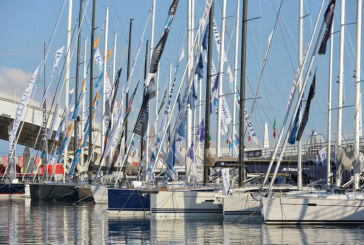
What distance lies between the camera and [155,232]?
27781 mm

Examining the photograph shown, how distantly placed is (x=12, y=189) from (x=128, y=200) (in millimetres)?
25302

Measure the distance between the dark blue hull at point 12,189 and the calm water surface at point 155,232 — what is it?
73.9ft

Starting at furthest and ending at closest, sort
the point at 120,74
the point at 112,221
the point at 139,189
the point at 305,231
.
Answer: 1. the point at 120,74
2. the point at 139,189
3. the point at 112,221
4. the point at 305,231

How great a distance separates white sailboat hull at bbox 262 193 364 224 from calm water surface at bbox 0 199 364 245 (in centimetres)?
38

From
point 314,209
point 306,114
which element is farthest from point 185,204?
point 306,114

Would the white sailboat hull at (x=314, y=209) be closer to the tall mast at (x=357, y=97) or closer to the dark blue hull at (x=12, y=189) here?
the tall mast at (x=357, y=97)

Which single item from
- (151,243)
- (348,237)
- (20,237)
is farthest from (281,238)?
(20,237)

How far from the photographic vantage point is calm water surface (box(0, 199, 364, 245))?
24609 millimetres

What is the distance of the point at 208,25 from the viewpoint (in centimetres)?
3759

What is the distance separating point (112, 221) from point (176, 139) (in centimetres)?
505

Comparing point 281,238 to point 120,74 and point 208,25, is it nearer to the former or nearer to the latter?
point 208,25

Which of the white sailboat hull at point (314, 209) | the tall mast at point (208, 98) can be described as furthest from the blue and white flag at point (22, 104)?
the white sailboat hull at point (314, 209)

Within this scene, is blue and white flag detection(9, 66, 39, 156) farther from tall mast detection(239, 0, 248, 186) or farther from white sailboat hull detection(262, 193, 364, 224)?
white sailboat hull detection(262, 193, 364, 224)

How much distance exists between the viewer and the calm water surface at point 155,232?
24609mm
